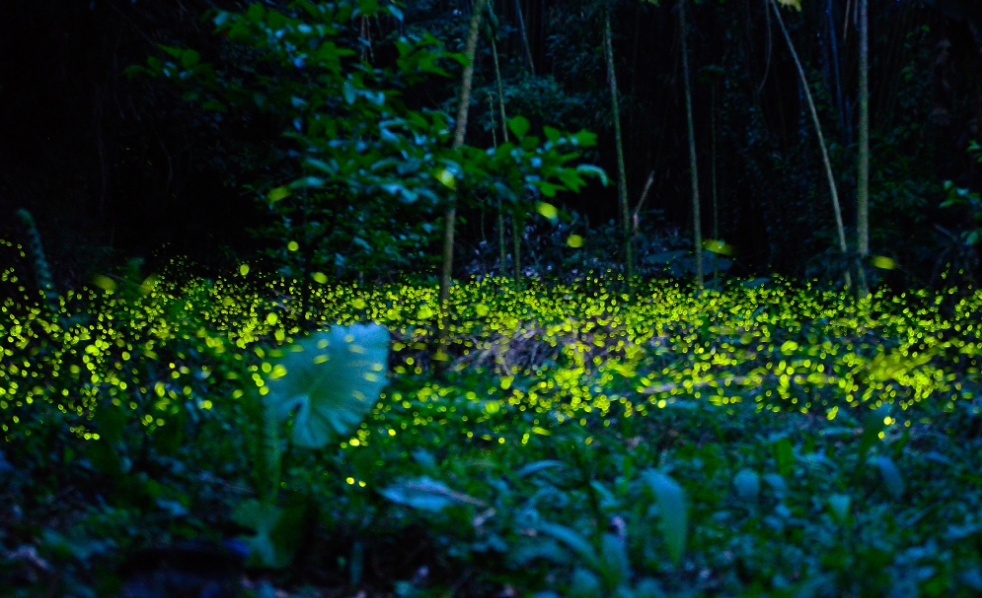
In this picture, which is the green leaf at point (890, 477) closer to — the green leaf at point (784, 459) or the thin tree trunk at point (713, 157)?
the green leaf at point (784, 459)

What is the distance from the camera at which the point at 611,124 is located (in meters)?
7.67

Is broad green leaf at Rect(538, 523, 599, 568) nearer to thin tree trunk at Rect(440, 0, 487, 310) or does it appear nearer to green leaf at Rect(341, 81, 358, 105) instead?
green leaf at Rect(341, 81, 358, 105)

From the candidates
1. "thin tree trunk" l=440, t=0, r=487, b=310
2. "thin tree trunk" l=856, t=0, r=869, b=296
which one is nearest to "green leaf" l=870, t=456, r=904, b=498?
"thin tree trunk" l=440, t=0, r=487, b=310

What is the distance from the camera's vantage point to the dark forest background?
395cm

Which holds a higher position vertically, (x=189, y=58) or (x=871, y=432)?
(x=189, y=58)

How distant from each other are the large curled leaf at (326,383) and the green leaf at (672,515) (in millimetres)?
1020

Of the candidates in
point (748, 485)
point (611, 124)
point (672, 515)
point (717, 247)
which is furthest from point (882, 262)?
point (672, 515)

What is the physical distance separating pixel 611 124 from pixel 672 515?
20.8ft

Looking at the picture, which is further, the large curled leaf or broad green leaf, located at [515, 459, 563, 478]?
broad green leaf, located at [515, 459, 563, 478]

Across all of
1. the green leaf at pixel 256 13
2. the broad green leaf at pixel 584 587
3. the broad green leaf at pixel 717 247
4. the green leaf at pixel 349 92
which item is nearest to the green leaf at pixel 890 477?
the broad green leaf at pixel 584 587

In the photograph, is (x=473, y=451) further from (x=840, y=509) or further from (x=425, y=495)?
(x=840, y=509)

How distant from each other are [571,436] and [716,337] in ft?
6.28

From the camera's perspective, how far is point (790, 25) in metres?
7.12

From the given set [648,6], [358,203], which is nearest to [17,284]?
[358,203]
